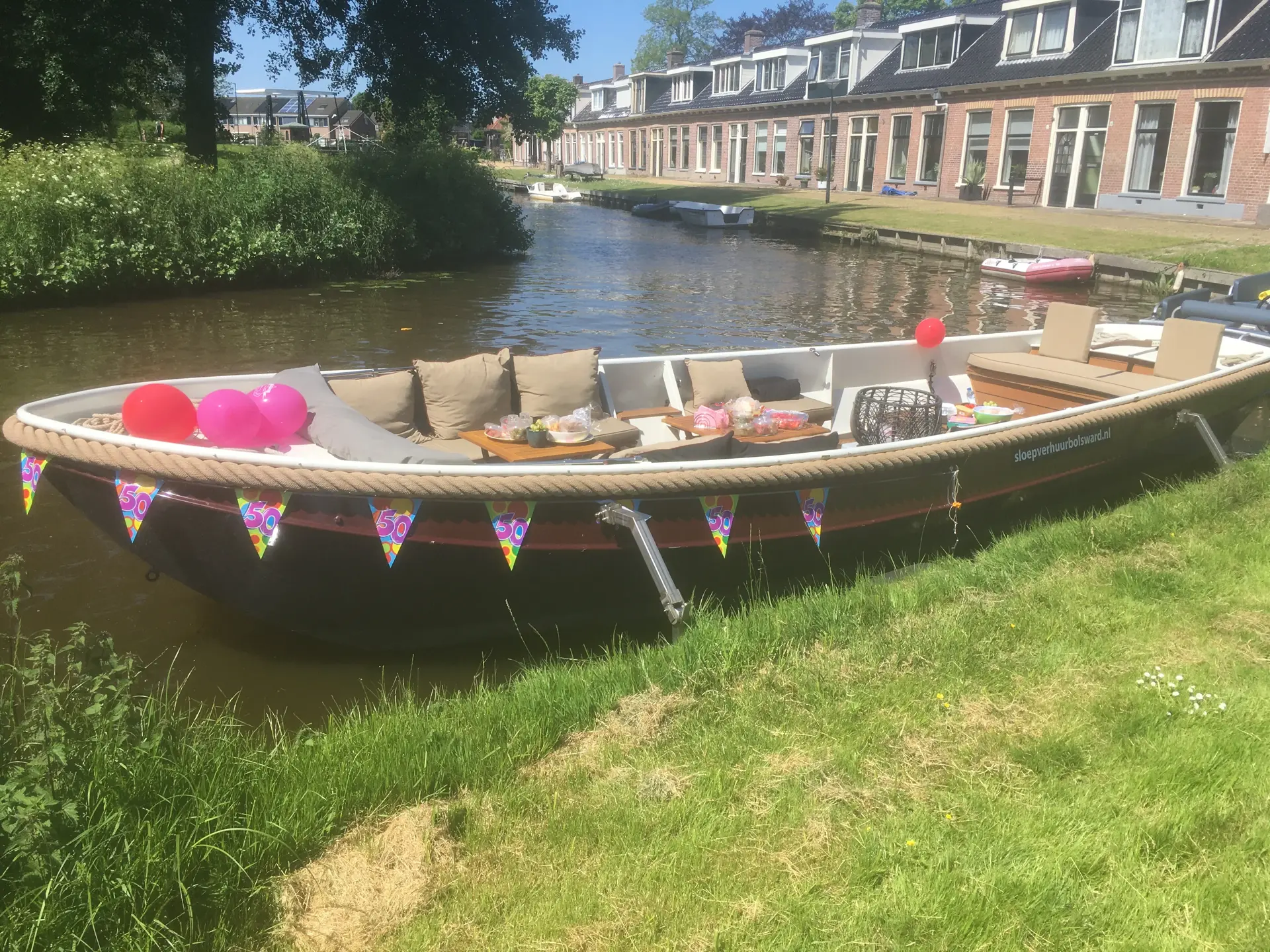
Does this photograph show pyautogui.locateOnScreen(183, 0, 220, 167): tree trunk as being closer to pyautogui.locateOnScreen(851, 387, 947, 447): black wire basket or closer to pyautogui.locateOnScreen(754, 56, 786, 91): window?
pyautogui.locateOnScreen(851, 387, 947, 447): black wire basket

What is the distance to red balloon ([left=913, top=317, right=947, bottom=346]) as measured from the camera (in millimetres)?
8531

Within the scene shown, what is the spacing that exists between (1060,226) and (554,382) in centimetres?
2216

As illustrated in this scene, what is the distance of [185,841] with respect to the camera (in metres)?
2.80

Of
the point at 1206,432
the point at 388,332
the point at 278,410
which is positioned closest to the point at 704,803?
the point at 278,410

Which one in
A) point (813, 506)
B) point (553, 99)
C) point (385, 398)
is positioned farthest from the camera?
point (553, 99)

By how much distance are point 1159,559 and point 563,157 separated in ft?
250

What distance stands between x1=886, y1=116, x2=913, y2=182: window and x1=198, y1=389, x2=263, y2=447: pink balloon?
1358 inches

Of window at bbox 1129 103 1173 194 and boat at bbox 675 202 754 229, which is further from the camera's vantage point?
boat at bbox 675 202 754 229

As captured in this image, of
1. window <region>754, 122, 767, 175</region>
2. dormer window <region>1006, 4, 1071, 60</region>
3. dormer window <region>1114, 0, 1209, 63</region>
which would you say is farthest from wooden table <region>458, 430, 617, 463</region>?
window <region>754, 122, 767, 175</region>

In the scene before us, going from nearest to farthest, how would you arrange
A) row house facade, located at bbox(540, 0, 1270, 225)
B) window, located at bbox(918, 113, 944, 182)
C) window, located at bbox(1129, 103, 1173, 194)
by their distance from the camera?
1. row house facade, located at bbox(540, 0, 1270, 225)
2. window, located at bbox(1129, 103, 1173, 194)
3. window, located at bbox(918, 113, 944, 182)

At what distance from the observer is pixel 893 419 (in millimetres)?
7160

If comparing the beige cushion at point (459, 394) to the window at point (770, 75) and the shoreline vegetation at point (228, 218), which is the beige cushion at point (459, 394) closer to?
the shoreline vegetation at point (228, 218)

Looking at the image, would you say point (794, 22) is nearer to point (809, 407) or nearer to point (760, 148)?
point (760, 148)

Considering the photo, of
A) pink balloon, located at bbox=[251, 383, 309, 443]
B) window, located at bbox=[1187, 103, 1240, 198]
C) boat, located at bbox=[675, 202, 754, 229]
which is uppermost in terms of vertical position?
window, located at bbox=[1187, 103, 1240, 198]
